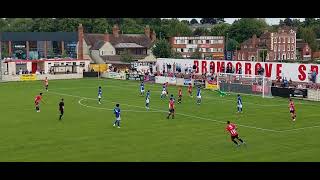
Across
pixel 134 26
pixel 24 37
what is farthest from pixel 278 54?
pixel 24 37

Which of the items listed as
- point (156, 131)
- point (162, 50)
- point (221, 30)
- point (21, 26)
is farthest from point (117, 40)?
point (156, 131)

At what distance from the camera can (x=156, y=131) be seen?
30.7m

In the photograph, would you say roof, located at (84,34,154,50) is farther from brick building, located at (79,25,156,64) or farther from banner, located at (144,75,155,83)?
banner, located at (144,75,155,83)

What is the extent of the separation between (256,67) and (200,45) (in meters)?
62.7

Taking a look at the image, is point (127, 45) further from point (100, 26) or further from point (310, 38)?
point (310, 38)

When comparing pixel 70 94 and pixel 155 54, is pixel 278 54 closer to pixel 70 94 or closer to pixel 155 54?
pixel 155 54

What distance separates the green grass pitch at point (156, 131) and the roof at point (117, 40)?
197ft

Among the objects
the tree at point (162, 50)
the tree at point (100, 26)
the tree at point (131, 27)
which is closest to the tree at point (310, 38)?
the tree at point (162, 50)

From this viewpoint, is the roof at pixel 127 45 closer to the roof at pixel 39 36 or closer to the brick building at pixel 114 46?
the brick building at pixel 114 46

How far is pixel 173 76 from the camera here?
6831cm

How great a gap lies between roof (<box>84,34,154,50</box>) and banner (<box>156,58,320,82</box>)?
38.8m

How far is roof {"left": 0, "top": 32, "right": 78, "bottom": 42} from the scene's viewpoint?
105000 millimetres
